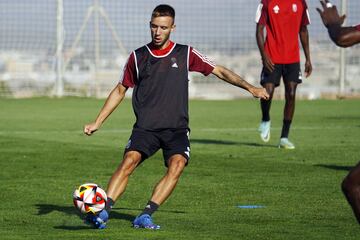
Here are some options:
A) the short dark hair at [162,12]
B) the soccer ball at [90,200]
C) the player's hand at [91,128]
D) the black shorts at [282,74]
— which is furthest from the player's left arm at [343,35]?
the black shorts at [282,74]

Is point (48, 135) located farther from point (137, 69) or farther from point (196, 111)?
point (137, 69)

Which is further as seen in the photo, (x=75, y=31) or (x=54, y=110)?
(x=75, y=31)

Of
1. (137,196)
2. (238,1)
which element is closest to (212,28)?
(238,1)

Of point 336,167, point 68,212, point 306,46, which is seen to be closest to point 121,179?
point 68,212

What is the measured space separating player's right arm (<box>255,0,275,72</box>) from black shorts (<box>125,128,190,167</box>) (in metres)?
7.16

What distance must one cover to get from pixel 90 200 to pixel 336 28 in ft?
9.09

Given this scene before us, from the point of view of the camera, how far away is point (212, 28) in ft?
119

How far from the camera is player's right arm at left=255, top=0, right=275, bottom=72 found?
55.5 feet

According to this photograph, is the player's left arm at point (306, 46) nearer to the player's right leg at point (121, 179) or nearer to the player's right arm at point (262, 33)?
the player's right arm at point (262, 33)

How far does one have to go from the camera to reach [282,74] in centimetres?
1781

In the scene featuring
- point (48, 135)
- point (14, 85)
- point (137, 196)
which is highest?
point (137, 196)

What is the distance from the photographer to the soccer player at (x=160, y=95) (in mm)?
9734

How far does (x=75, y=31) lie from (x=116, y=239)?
27075mm

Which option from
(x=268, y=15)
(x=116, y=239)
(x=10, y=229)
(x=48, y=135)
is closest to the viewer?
(x=116, y=239)
